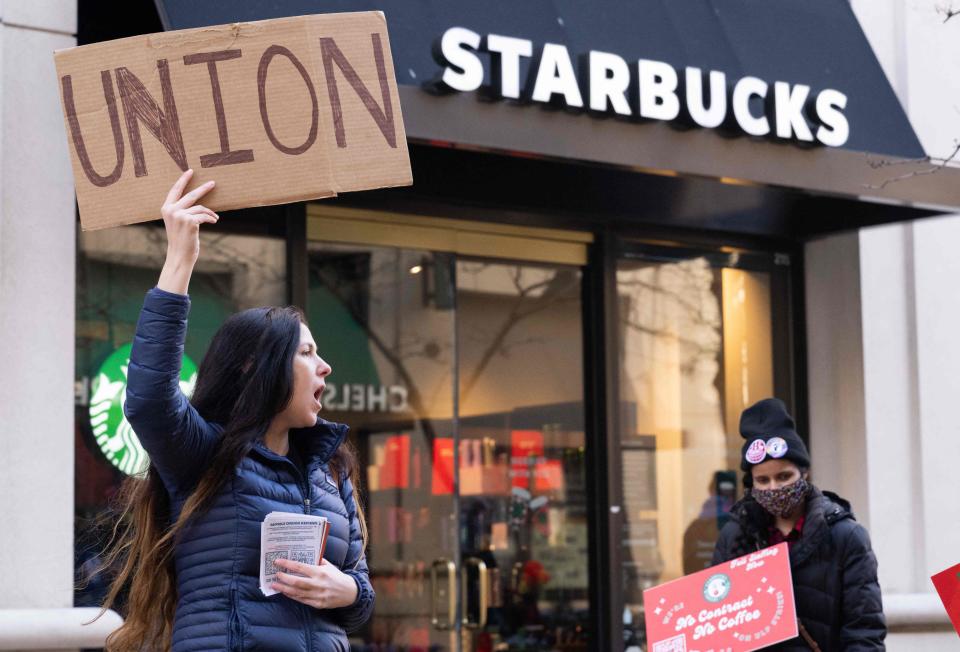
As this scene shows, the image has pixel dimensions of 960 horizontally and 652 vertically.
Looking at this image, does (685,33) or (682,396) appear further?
(682,396)

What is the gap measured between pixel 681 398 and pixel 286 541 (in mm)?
6351

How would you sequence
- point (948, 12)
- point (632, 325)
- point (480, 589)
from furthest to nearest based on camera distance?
point (632, 325) → point (480, 589) → point (948, 12)

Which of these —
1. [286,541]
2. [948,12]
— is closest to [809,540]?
[286,541]

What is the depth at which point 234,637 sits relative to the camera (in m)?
3.58

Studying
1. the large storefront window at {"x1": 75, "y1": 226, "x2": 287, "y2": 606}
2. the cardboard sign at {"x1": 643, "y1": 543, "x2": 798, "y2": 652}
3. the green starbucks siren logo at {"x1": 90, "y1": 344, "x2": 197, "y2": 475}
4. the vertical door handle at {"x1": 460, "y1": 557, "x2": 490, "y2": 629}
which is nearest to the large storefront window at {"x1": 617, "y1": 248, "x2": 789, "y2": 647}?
the vertical door handle at {"x1": 460, "y1": 557, "x2": 490, "y2": 629}

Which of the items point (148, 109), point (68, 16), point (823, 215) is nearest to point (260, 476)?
point (148, 109)

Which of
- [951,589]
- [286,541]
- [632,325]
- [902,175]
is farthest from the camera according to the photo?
[632,325]

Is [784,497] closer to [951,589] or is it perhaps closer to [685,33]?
[951,589]

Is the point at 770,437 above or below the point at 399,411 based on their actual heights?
below

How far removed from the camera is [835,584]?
17.9 feet

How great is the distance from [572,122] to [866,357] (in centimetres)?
334

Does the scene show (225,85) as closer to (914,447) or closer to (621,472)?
(621,472)

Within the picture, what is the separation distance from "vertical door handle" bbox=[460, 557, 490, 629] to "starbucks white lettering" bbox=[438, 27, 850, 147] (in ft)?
11.1

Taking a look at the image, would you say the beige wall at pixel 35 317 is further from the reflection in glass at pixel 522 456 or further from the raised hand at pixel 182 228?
the reflection in glass at pixel 522 456
